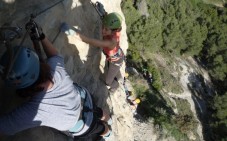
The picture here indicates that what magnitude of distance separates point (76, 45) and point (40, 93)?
9.82 ft

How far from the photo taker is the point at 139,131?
49.0 feet

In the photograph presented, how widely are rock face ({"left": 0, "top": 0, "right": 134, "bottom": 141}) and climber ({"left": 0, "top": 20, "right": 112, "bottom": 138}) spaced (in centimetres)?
66

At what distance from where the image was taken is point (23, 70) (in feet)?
11.9

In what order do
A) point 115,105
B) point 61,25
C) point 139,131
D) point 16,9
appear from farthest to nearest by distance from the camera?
point 139,131 → point 115,105 → point 61,25 → point 16,9

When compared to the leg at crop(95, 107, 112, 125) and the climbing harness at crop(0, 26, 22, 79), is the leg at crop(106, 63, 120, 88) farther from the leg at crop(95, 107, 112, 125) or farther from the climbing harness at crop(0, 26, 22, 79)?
the climbing harness at crop(0, 26, 22, 79)

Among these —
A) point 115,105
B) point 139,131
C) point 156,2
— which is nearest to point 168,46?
point 156,2

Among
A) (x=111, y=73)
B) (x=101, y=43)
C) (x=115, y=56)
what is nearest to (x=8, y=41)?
(x=101, y=43)

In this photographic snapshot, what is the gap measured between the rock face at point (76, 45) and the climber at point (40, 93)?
2.18 ft

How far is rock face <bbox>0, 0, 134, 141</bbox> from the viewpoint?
484 cm

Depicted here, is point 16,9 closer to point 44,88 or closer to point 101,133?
point 44,88

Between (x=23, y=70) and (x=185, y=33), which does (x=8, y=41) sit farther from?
(x=185, y=33)

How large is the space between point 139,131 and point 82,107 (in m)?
9.99

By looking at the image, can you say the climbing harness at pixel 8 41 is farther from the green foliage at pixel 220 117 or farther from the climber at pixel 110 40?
the green foliage at pixel 220 117

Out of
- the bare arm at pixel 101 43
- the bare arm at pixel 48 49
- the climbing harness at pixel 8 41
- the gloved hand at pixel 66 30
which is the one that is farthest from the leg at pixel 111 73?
the climbing harness at pixel 8 41
